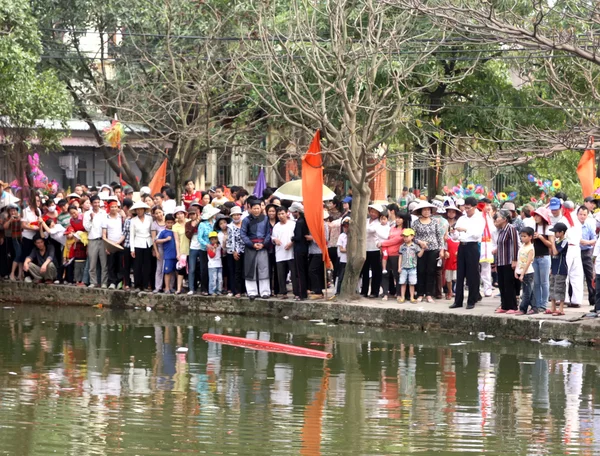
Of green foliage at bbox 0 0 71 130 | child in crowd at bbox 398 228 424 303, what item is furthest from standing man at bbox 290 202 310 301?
green foliage at bbox 0 0 71 130

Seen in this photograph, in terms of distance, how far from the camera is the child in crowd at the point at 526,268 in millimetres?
17766

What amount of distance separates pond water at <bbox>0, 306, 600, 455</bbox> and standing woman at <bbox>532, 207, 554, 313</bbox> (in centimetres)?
138

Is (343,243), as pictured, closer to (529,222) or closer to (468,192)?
(529,222)

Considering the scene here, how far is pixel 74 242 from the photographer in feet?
74.3

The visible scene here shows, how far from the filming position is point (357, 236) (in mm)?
19906

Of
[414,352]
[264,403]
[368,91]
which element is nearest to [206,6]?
[368,91]

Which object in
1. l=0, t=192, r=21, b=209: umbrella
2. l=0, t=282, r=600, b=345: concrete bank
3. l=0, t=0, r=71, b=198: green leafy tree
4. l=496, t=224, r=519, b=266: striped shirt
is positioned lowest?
l=0, t=282, r=600, b=345: concrete bank

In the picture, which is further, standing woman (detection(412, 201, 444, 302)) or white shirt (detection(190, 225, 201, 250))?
white shirt (detection(190, 225, 201, 250))

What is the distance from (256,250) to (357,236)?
6.02 feet

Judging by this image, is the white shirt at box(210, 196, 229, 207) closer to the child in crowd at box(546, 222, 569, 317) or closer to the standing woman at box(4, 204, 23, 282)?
the standing woman at box(4, 204, 23, 282)

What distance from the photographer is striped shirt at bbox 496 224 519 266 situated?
1822 cm

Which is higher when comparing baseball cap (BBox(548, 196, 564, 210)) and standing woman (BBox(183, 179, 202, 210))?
standing woman (BBox(183, 179, 202, 210))

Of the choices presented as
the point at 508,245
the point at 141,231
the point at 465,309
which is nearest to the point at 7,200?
the point at 141,231

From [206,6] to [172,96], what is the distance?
2.37m
